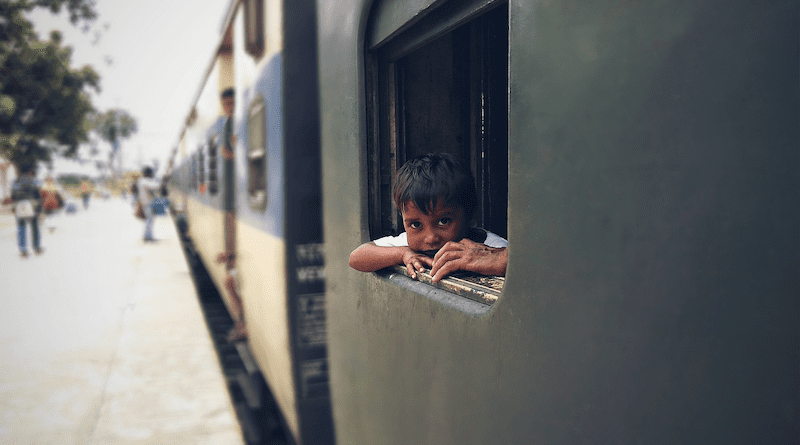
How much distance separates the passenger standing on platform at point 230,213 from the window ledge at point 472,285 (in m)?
3.89

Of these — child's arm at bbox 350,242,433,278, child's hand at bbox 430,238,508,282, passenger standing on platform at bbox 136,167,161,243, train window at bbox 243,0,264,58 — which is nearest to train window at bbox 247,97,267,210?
train window at bbox 243,0,264,58

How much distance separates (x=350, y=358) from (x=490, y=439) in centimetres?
105

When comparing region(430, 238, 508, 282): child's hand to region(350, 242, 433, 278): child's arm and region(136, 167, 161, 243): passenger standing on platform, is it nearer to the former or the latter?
region(350, 242, 433, 278): child's arm

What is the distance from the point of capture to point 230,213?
570 cm

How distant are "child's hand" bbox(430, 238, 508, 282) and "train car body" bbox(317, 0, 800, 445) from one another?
0.25ft

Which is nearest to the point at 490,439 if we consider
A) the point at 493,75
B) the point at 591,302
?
the point at 591,302

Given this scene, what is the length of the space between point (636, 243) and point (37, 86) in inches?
1062

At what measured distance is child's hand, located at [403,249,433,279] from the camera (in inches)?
65.5

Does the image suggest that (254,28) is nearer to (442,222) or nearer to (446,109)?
(446,109)

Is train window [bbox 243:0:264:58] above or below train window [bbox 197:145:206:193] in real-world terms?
above

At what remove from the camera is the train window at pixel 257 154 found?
143 inches

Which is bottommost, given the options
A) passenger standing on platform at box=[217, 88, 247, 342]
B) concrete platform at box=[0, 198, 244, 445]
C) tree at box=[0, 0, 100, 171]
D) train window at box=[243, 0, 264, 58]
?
concrete platform at box=[0, 198, 244, 445]

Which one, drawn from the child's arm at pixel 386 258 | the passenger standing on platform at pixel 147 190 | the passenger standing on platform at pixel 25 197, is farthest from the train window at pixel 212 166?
the passenger standing on platform at pixel 147 190

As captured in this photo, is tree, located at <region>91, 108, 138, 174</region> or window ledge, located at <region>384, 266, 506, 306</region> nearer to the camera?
window ledge, located at <region>384, 266, 506, 306</region>
